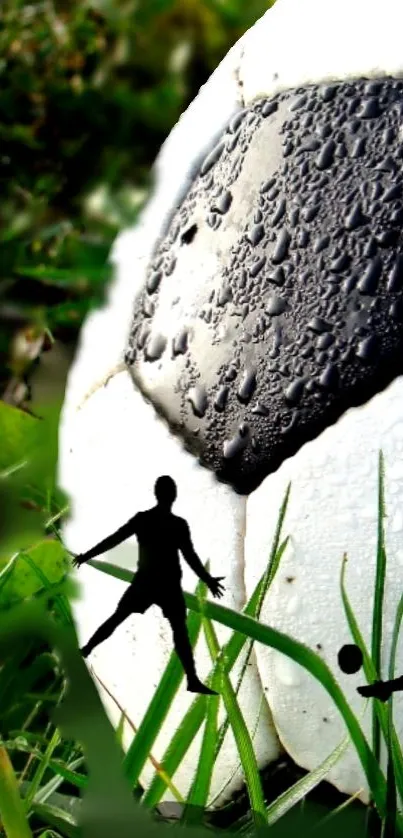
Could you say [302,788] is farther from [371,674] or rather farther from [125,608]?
[125,608]

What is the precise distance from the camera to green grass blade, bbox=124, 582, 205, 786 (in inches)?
34.0

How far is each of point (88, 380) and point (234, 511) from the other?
9.9 inches

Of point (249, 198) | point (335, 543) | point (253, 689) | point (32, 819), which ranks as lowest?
point (32, 819)

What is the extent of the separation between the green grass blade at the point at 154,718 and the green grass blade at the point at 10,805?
86 millimetres

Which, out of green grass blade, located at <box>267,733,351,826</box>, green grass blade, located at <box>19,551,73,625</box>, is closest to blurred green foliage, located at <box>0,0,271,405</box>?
green grass blade, located at <box>19,551,73,625</box>

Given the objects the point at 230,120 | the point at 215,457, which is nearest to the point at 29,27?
the point at 230,120

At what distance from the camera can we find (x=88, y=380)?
1.16 metres

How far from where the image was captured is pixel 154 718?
0.86 m

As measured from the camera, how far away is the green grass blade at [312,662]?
0.82 metres

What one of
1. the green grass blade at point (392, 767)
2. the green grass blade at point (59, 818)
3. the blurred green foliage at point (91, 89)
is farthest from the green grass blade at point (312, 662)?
the blurred green foliage at point (91, 89)

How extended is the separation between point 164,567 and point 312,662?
13 centimetres

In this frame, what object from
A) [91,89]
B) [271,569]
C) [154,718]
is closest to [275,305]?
[271,569]

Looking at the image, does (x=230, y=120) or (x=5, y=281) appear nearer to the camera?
(x=230, y=120)

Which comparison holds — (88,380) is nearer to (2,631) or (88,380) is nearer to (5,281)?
(2,631)
